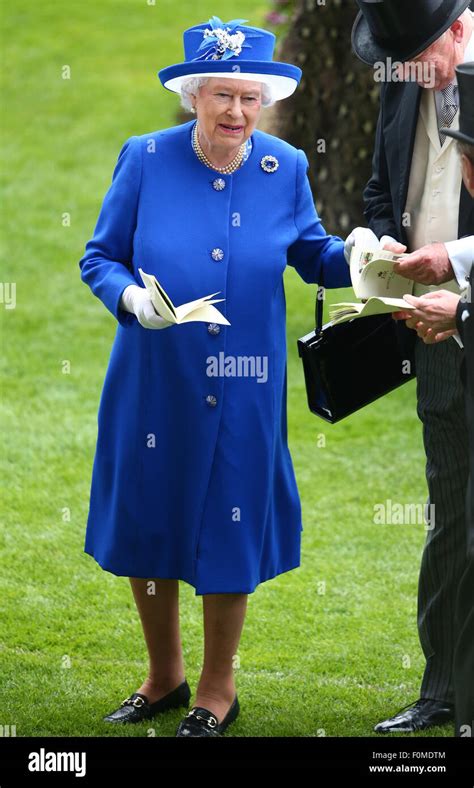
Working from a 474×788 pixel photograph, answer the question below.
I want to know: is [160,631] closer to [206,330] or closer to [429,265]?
[206,330]

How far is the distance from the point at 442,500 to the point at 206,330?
866mm

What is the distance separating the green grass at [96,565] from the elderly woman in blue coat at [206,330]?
0.61m

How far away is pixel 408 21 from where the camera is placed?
3.72 metres

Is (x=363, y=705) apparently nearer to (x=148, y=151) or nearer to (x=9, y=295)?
(x=148, y=151)

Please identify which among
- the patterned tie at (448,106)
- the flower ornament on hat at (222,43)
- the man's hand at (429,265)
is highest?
the flower ornament on hat at (222,43)

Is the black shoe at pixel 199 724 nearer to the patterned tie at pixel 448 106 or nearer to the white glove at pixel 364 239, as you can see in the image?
the white glove at pixel 364 239

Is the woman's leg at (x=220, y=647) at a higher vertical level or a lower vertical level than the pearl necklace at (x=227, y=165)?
lower

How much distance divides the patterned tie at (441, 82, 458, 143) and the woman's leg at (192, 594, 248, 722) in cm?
145

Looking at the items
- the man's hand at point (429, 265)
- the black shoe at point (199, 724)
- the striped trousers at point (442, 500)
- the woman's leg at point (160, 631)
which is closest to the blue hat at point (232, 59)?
the man's hand at point (429, 265)

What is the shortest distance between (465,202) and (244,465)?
951 mm

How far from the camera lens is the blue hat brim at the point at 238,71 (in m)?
3.78

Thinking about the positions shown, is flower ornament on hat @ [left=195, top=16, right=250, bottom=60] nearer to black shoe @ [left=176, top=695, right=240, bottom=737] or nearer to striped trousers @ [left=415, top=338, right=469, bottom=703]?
striped trousers @ [left=415, top=338, right=469, bottom=703]

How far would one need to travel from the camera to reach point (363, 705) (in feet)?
14.9
